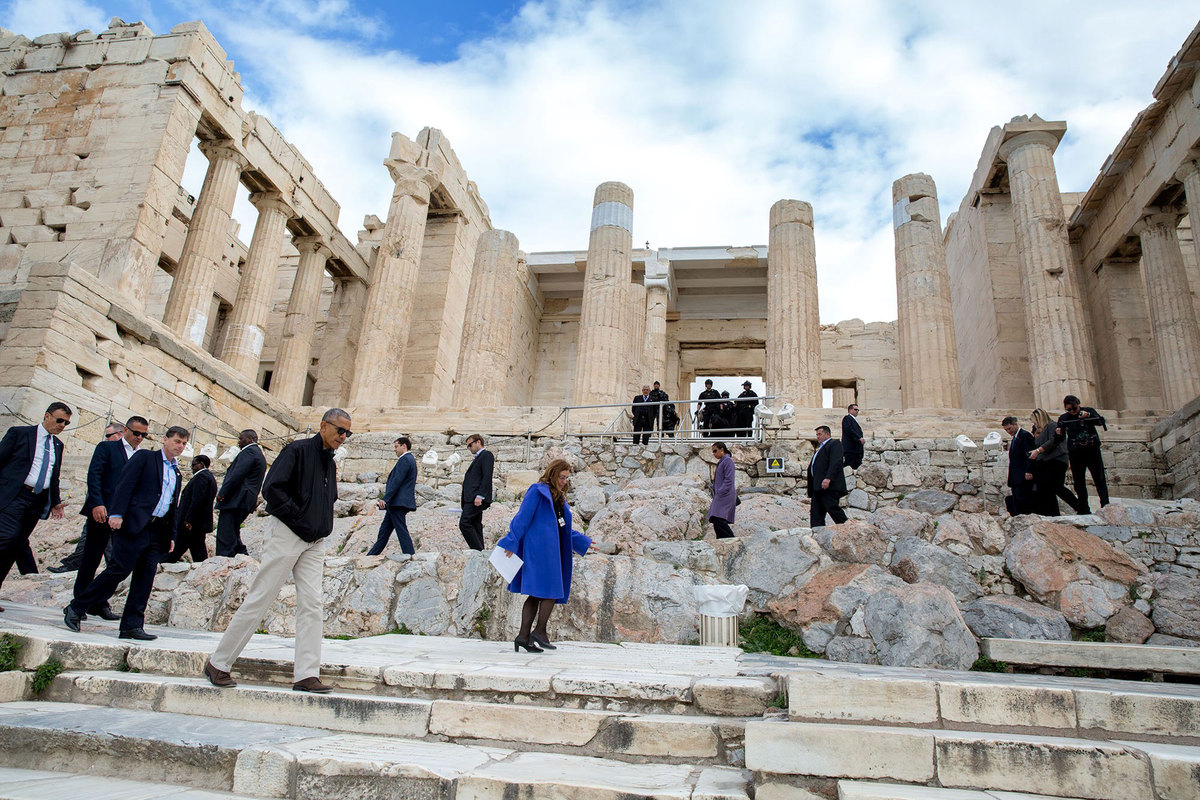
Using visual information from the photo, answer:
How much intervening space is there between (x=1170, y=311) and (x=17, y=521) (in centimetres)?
2043

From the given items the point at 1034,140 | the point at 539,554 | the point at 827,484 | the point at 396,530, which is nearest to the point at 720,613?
the point at 539,554

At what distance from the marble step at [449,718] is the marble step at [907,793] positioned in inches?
22.3

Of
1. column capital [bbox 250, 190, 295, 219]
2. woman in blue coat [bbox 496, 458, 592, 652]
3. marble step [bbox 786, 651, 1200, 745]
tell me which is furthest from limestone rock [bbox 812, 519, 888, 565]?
column capital [bbox 250, 190, 295, 219]

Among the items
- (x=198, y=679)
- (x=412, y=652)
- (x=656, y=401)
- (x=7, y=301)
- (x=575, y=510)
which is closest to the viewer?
(x=198, y=679)

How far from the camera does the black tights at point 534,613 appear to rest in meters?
5.43

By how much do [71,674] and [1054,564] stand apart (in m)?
7.35

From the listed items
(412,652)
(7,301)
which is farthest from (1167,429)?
(7,301)

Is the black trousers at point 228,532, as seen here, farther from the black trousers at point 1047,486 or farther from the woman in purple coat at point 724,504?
the black trousers at point 1047,486

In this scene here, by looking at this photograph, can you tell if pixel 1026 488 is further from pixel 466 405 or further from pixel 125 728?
pixel 466 405

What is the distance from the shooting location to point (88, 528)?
5.61 meters

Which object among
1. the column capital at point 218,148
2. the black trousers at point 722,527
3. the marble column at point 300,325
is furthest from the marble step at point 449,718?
the column capital at point 218,148

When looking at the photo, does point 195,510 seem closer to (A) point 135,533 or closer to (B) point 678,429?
(A) point 135,533

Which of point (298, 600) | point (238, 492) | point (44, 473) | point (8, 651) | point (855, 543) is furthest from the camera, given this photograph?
point (238, 492)

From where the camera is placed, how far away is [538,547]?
18.2 feet
